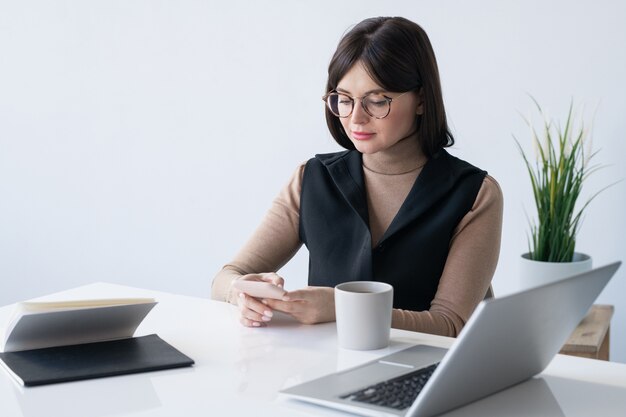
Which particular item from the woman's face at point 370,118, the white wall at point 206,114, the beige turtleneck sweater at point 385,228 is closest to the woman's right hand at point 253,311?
the beige turtleneck sweater at point 385,228

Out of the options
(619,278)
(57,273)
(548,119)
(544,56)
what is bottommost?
(57,273)

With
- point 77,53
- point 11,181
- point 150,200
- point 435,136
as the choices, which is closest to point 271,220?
point 435,136

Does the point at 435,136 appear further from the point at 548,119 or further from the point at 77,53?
the point at 77,53

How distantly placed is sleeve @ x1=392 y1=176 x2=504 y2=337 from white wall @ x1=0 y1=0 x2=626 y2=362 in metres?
1.02

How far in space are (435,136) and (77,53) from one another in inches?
89.4

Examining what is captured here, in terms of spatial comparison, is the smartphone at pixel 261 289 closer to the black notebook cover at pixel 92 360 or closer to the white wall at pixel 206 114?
the black notebook cover at pixel 92 360

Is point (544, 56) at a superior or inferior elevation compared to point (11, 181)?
superior

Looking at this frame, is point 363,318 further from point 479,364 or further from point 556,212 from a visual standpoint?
point 556,212

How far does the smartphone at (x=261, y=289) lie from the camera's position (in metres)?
1.53

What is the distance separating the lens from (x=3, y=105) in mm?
3906

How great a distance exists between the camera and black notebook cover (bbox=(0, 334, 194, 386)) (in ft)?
4.09

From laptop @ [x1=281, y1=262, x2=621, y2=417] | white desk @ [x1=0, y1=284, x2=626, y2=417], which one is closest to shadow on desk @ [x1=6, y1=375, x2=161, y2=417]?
white desk @ [x1=0, y1=284, x2=626, y2=417]

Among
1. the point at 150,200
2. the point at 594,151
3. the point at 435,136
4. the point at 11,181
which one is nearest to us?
the point at 435,136

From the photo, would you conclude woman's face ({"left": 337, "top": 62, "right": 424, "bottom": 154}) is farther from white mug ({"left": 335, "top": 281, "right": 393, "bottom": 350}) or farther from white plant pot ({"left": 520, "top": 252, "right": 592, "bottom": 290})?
white plant pot ({"left": 520, "top": 252, "right": 592, "bottom": 290})
